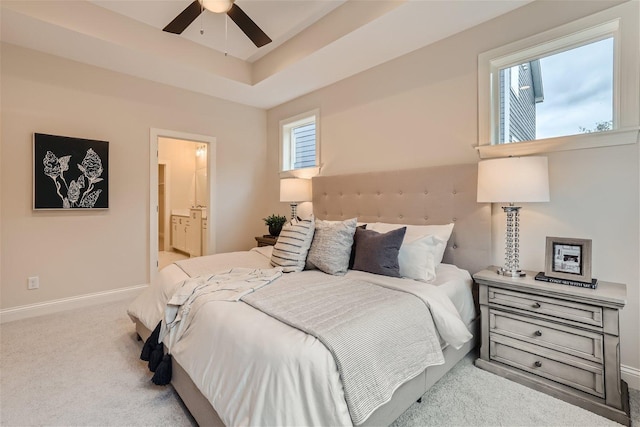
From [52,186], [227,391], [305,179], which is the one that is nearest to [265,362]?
[227,391]

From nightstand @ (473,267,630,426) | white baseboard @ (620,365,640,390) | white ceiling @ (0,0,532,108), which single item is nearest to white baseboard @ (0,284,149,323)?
white ceiling @ (0,0,532,108)

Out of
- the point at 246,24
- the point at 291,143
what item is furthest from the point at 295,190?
the point at 246,24

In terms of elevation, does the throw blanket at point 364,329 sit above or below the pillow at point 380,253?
below

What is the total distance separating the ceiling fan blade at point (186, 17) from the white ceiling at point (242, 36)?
478 mm

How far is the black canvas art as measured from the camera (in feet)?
9.84

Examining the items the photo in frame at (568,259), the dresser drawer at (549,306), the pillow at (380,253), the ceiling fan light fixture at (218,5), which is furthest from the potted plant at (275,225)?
the photo in frame at (568,259)

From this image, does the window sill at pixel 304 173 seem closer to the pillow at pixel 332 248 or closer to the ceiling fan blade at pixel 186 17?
the pillow at pixel 332 248

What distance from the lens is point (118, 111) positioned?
3479 millimetres

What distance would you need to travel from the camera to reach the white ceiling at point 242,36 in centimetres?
243

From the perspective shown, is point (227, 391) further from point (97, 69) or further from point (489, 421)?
point (97, 69)

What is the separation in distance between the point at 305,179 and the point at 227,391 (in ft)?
9.69

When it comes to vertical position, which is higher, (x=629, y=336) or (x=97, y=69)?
(x=97, y=69)

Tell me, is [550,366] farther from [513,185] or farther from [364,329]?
[364,329]

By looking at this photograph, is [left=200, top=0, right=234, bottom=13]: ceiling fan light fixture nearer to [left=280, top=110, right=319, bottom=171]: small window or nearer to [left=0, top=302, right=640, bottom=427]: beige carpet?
[left=280, top=110, right=319, bottom=171]: small window
